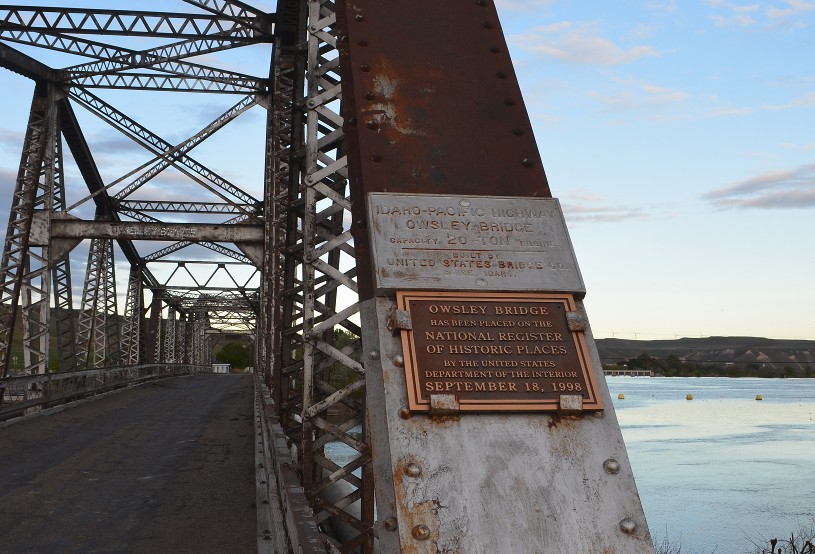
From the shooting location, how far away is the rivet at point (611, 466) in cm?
324

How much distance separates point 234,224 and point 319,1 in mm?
17931

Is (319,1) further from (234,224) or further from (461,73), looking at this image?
(234,224)

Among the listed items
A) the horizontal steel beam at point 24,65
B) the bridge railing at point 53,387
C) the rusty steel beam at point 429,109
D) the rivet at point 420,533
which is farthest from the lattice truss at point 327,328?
the horizontal steel beam at point 24,65

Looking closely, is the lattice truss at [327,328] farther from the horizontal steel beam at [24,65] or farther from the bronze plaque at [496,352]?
the horizontal steel beam at [24,65]

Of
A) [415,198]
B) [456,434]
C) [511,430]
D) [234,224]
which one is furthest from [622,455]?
[234,224]

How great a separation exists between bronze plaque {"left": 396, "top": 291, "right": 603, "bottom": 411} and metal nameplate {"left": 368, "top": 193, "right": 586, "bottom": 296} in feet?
0.23

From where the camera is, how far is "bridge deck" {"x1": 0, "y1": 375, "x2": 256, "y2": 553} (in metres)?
7.32

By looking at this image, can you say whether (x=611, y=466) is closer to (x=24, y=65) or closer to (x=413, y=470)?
(x=413, y=470)

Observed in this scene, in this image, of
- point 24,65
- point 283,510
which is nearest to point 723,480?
point 24,65

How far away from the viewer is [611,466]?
10.6 feet

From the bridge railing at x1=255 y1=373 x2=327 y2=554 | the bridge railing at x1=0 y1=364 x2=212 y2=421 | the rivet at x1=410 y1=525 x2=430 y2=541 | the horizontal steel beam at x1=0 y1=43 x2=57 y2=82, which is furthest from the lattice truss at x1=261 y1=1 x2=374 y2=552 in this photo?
the horizontal steel beam at x1=0 y1=43 x2=57 y2=82

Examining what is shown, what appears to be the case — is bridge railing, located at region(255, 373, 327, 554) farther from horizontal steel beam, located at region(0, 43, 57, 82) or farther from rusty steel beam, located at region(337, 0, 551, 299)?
horizontal steel beam, located at region(0, 43, 57, 82)

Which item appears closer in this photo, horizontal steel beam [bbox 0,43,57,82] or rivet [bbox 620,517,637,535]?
rivet [bbox 620,517,637,535]

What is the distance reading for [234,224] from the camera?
81.0ft
